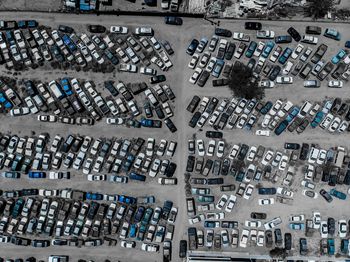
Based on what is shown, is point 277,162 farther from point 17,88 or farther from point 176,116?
point 17,88

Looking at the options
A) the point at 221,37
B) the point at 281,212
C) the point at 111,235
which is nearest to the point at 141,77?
the point at 221,37

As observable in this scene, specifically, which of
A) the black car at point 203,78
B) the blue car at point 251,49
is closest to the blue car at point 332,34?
the blue car at point 251,49

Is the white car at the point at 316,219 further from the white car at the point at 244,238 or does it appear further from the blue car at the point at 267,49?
the blue car at the point at 267,49

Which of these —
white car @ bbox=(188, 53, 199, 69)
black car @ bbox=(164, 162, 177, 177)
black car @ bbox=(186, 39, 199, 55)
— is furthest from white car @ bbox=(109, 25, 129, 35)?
black car @ bbox=(164, 162, 177, 177)

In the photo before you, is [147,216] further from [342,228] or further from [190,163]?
[342,228]

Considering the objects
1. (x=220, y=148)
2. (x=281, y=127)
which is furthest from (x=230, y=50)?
(x=220, y=148)

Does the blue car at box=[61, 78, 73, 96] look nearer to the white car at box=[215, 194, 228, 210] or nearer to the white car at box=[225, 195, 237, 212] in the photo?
the white car at box=[215, 194, 228, 210]
